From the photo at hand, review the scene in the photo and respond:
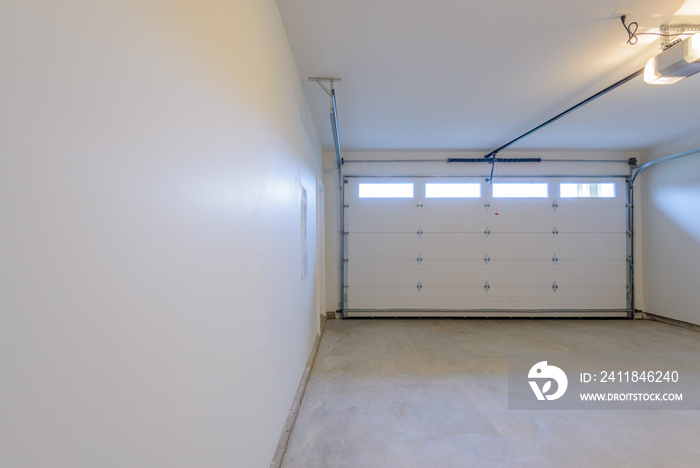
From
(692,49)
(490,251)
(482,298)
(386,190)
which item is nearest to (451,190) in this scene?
(386,190)

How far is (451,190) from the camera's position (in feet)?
19.2

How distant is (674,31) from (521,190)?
11.6ft

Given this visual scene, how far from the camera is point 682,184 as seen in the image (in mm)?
5145

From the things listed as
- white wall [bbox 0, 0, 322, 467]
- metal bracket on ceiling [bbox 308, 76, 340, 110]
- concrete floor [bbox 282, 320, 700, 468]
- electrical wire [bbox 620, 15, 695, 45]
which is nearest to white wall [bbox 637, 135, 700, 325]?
concrete floor [bbox 282, 320, 700, 468]

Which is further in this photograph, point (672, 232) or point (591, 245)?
point (591, 245)

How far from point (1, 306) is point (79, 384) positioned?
20 centimetres

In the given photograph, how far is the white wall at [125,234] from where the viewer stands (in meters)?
0.44

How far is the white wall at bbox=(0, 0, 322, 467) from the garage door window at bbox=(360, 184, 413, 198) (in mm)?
4485

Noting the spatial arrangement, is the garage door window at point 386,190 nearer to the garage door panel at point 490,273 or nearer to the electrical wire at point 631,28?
the garage door panel at point 490,273

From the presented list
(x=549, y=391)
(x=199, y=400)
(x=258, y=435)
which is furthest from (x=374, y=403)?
(x=199, y=400)

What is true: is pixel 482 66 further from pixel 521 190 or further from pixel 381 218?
pixel 521 190

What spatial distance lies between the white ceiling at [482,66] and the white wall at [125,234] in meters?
1.34

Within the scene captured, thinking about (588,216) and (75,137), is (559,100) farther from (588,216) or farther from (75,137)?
(75,137)

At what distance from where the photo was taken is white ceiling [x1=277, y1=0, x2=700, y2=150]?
7.28 ft
